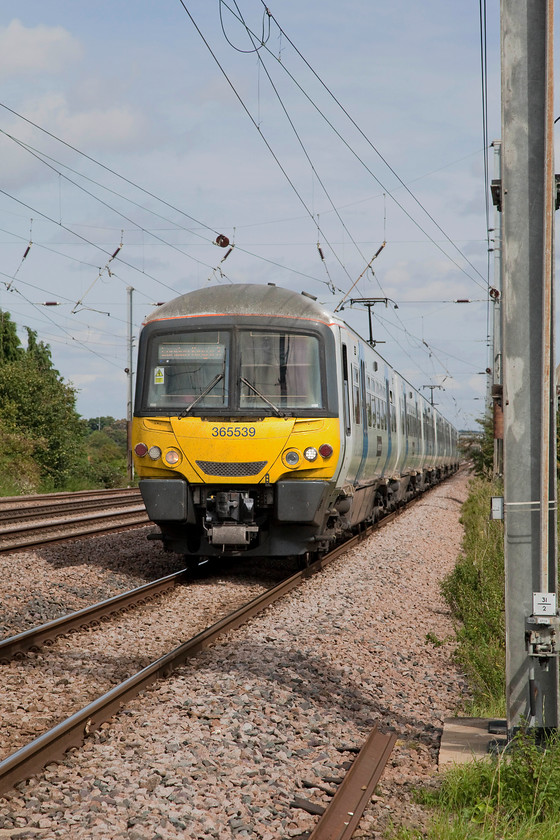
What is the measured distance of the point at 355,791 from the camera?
14.1ft

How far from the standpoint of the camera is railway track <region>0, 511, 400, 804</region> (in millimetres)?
4406

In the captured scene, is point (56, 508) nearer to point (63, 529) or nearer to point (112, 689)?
point (63, 529)

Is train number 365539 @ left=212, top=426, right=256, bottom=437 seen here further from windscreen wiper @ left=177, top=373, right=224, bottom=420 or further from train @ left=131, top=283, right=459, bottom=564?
windscreen wiper @ left=177, top=373, right=224, bottom=420

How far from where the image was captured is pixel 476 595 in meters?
9.15

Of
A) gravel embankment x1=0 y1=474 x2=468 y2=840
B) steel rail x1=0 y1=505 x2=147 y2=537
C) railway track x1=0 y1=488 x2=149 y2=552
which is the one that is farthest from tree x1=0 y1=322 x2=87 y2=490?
gravel embankment x1=0 y1=474 x2=468 y2=840

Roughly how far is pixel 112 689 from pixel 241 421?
15.3ft

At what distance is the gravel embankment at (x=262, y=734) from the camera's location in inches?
154

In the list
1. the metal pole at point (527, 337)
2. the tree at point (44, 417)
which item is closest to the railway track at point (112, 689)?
the metal pole at point (527, 337)

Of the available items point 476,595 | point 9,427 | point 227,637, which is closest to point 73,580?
point 227,637

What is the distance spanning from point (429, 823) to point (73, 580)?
22.7ft

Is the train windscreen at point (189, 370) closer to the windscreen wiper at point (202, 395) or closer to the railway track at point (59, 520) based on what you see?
the windscreen wiper at point (202, 395)

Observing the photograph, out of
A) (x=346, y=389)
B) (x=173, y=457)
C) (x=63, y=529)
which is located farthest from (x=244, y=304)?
(x=63, y=529)

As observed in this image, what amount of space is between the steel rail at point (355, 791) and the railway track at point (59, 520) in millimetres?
8209

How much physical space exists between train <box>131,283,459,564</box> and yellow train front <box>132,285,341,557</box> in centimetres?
1
